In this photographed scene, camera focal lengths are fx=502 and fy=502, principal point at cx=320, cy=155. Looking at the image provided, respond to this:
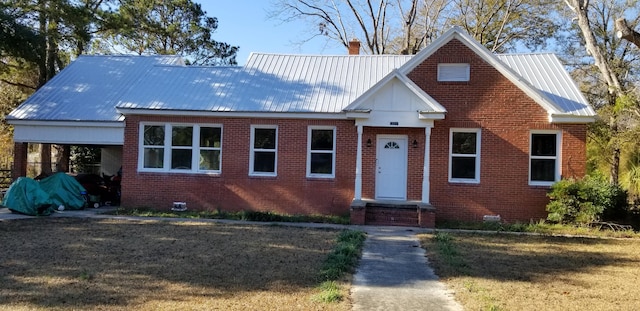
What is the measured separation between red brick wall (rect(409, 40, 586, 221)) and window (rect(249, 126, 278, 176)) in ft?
17.0

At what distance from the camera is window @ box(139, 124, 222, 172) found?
55.3 ft

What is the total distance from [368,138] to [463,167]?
10.3ft

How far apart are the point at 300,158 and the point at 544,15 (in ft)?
79.8

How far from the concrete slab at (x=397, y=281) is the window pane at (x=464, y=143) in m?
5.26

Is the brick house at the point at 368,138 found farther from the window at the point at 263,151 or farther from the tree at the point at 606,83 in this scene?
the tree at the point at 606,83

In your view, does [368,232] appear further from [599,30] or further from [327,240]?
[599,30]

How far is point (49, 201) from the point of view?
15.8 metres

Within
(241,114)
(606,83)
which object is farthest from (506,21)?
(241,114)

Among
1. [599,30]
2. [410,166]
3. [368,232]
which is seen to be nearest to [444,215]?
[410,166]

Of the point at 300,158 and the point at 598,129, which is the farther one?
the point at 598,129

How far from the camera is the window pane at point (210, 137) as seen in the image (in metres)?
16.9

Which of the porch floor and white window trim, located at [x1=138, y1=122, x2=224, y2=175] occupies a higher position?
white window trim, located at [x1=138, y1=122, x2=224, y2=175]

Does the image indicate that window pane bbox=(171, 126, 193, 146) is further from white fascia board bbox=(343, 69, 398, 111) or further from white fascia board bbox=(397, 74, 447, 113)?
white fascia board bbox=(397, 74, 447, 113)

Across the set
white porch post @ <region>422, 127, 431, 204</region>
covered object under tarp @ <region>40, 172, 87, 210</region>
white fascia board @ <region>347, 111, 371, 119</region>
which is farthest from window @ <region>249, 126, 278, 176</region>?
covered object under tarp @ <region>40, 172, 87, 210</region>
